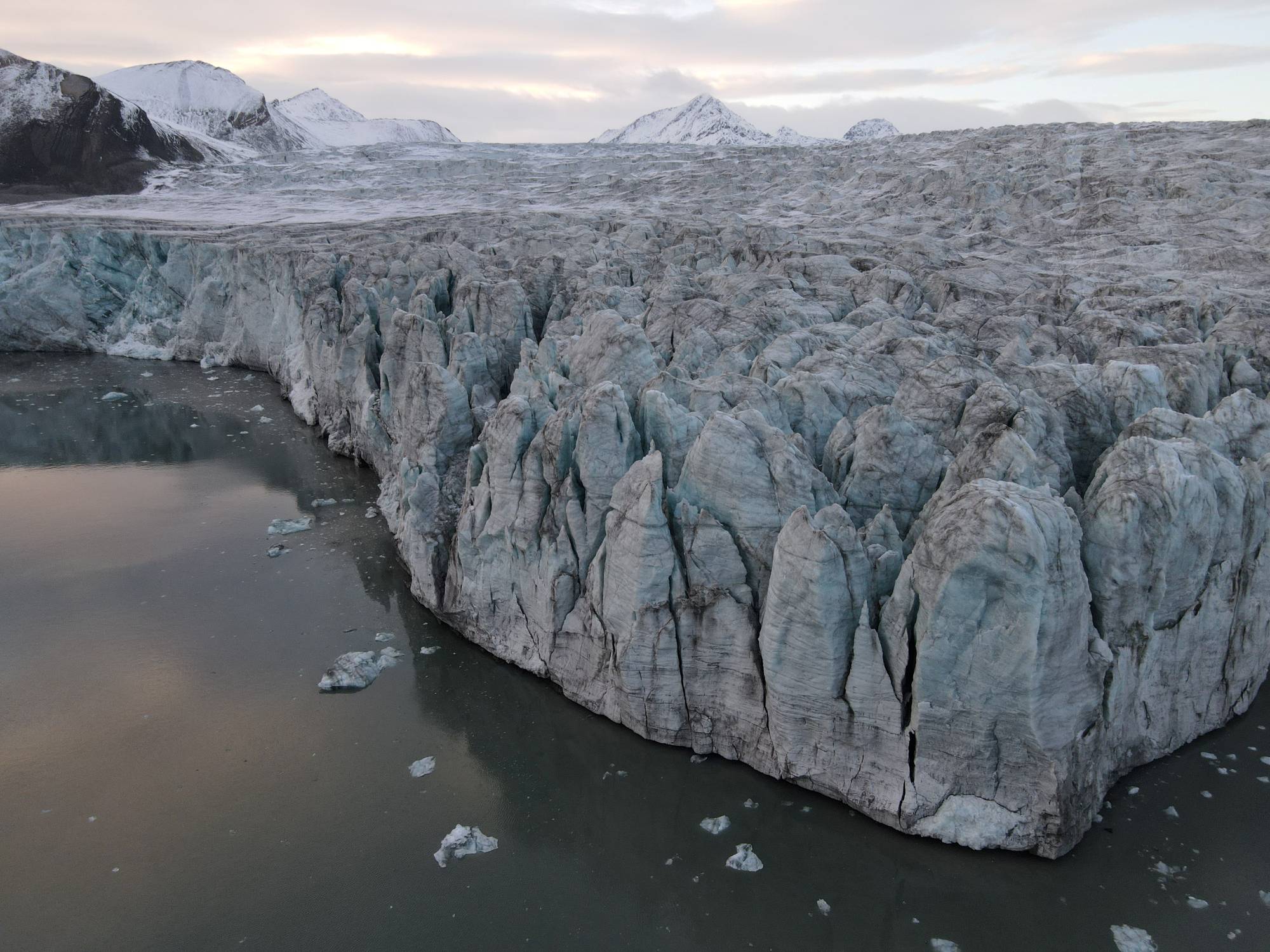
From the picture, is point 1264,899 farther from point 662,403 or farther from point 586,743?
point 662,403

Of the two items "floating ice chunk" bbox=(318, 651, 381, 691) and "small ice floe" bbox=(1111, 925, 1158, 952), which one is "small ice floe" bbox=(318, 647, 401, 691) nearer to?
"floating ice chunk" bbox=(318, 651, 381, 691)

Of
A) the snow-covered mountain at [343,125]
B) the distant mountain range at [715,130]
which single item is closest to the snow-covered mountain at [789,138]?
the distant mountain range at [715,130]

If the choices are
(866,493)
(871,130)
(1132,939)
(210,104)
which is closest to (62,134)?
(210,104)

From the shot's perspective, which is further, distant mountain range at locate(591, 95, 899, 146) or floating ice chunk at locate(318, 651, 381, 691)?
distant mountain range at locate(591, 95, 899, 146)

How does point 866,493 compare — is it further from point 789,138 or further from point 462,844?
point 789,138

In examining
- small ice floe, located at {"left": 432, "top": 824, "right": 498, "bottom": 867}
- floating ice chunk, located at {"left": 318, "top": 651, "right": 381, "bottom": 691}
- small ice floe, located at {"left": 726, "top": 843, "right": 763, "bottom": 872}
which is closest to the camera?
small ice floe, located at {"left": 726, "top": 843, "right": 763, "bottom": 872}

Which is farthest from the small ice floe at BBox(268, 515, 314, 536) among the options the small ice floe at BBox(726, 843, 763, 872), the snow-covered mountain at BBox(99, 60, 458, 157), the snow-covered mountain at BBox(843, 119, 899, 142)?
the snow-covered mountain at BBox(843, 119, 899, 142)

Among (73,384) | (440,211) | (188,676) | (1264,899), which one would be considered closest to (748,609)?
(1264,899)
